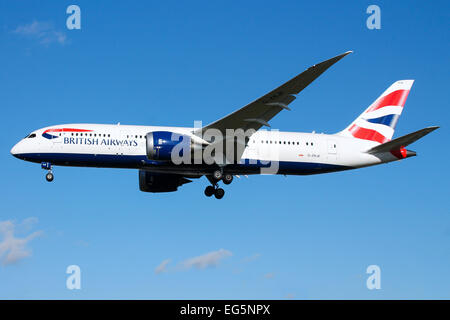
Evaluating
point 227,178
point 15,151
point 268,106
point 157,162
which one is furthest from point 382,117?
point 15,151

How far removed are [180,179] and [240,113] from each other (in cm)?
973

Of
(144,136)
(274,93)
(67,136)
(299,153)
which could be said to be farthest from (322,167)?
(67,136)

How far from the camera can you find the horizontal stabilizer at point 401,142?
1371 inches

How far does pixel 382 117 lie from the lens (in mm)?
42531

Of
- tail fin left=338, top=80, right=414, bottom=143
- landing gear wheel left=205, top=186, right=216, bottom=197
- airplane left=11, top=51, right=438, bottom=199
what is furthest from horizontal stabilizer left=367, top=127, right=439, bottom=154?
landing gear wheel left=205, top=186, right=216, bottom=197

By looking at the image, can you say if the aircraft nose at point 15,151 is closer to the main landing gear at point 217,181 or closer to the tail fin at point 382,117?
the main landing gear at point 217,181

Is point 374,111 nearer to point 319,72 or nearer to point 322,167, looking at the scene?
point 322,167

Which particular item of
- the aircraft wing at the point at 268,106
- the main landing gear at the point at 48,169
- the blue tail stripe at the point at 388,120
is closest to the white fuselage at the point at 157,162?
the main landing gear at the point at 48,169

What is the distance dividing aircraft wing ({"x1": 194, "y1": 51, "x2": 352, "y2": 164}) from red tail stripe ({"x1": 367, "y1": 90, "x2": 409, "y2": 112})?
1046 cm

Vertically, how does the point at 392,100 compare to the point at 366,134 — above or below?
above

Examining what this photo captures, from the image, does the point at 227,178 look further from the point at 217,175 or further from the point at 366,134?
the point at 366,134

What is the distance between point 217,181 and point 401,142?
11.1 m

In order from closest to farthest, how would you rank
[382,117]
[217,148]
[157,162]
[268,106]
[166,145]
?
[268,106] → [166,145] → [157,162] → [217,148] → [382,117]

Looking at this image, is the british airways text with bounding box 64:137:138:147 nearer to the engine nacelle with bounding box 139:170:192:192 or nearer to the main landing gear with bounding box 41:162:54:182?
the main landing gear with bounding box 41:162:54:182
